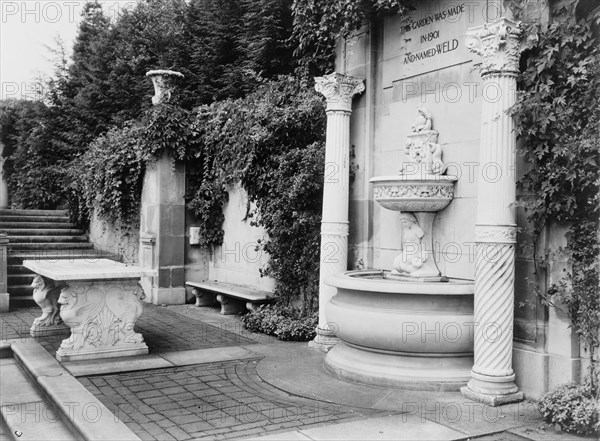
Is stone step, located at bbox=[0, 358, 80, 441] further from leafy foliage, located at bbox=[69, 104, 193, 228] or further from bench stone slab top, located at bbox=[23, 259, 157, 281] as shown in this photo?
leafy foliage, located at bbox=[69, 104, 193, 228]

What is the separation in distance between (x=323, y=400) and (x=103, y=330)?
2.89 metres

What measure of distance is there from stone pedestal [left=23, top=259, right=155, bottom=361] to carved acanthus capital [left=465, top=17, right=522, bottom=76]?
4109mm

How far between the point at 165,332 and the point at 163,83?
5.22m

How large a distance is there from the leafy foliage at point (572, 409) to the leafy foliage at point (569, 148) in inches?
6.9

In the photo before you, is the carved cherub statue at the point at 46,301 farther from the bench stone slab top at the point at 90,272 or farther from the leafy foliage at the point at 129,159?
the leafy foliage at the point at 129,159

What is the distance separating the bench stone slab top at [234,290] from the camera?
29.8 ft

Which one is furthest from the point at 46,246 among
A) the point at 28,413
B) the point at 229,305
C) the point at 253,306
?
the point at 28,413

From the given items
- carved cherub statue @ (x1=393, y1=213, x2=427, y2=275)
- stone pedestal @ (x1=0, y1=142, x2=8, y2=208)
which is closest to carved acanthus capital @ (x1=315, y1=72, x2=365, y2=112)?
carved cherub statue @ (x1=393, y1=213, x2=427, y2=275)

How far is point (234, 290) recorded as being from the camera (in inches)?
384

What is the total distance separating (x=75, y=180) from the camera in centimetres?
1443

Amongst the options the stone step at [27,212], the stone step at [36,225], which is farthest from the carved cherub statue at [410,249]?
the stone step at [27,212]

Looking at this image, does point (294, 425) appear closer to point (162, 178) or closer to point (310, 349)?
point (310, 349)

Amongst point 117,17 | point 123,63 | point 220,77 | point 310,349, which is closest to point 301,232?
point 310,349

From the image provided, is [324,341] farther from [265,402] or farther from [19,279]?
[19,279]
